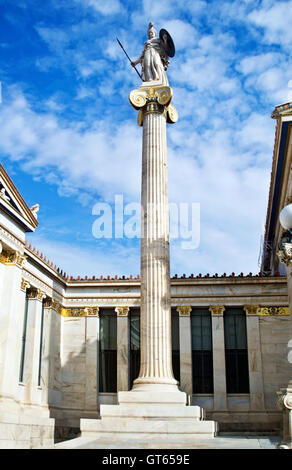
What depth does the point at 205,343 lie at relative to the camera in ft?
112

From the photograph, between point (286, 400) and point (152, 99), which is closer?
point (286, 400)

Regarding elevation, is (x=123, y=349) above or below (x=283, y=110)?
below

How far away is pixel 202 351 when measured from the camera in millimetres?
34062

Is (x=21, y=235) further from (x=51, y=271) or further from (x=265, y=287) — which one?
(x=265, y=287)

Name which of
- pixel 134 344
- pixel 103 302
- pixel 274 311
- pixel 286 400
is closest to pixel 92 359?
pixel 134 344

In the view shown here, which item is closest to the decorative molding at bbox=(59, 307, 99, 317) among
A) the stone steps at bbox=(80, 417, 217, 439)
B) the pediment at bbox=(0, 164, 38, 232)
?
the pediment at bbox=(0, 164, 38, 232)

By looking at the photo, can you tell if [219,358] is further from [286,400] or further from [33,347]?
[286,400]

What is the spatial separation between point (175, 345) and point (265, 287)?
22.6 feet

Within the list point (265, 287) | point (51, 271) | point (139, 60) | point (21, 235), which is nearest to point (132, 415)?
point (21, 235)

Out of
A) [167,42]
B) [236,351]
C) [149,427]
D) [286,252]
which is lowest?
[149,427]

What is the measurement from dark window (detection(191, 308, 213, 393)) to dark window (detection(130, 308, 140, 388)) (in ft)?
11.9

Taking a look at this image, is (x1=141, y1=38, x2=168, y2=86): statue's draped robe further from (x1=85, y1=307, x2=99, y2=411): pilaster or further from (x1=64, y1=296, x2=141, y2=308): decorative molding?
(x1=85, y1=307, x2=99, y2=411): pilaster

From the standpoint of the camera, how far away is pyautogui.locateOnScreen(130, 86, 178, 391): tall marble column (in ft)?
79.5

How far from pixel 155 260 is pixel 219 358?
1072 centimetres
